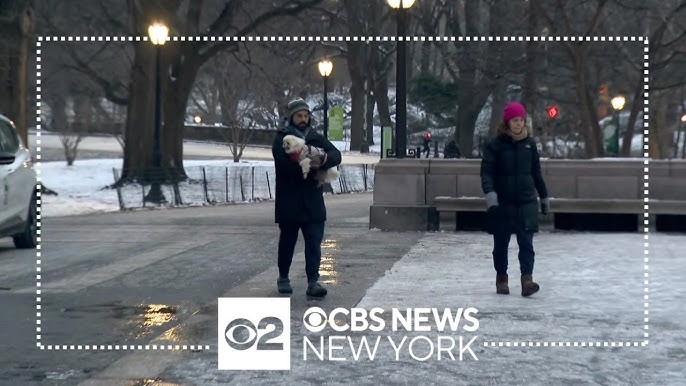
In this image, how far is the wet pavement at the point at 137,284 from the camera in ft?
25.3

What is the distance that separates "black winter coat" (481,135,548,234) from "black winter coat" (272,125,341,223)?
1.42m

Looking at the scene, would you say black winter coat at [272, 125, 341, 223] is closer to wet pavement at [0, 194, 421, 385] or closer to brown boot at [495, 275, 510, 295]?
wet pavement at [0, 194, 421, 385]

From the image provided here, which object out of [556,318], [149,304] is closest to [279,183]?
[149,304]

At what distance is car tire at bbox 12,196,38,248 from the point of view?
14836mm

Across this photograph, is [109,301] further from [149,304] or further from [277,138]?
[277,138]

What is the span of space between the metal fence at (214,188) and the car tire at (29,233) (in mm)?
12754

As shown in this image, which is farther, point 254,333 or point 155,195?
point 155,195

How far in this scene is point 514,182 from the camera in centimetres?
979

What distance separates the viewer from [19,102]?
2788cm

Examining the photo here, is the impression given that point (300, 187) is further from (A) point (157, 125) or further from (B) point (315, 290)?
(A) point (157, 125)

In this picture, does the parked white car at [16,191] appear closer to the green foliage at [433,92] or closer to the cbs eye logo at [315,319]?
the cbs eye logo at [315,319]

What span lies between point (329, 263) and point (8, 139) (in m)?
5.26

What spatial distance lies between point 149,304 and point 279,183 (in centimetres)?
170

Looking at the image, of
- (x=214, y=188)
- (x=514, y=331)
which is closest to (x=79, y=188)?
(x=214, y=188)
